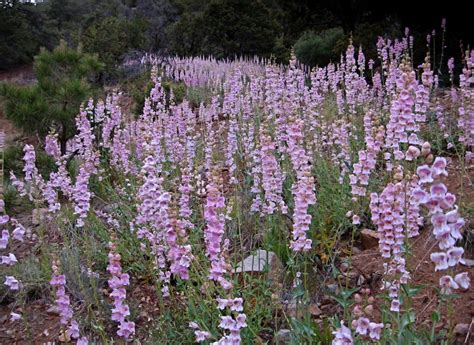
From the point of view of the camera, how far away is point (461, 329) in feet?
7.51

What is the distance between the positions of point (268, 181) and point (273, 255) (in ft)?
2.41

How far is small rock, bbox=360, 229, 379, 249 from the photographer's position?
3150mm

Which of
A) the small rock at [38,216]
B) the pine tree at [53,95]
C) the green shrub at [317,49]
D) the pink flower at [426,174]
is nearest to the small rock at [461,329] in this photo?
the pink flower at [426,174]

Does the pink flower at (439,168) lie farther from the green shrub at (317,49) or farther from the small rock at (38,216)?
the green shrub at (317,49)

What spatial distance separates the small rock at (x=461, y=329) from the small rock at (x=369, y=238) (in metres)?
0.89

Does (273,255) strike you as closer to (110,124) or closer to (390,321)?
(390,321)

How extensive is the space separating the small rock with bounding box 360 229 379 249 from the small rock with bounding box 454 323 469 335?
2.92 feet

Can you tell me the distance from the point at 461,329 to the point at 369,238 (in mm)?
941

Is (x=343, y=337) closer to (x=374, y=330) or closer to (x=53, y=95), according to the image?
(x=374, y=330)

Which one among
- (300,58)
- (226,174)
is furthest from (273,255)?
(300,58)

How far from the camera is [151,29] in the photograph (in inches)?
708

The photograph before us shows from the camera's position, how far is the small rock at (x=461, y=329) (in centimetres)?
228

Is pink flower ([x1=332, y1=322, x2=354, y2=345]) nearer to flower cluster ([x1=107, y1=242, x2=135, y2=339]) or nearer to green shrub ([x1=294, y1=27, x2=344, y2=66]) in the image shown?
flower cluster ([x1=107, y1=242, x2=135, y2=339])

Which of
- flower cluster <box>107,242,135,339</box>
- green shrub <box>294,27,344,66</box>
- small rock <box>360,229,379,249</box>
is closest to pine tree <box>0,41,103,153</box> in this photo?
small rock <box>360,229,379,249</box>
